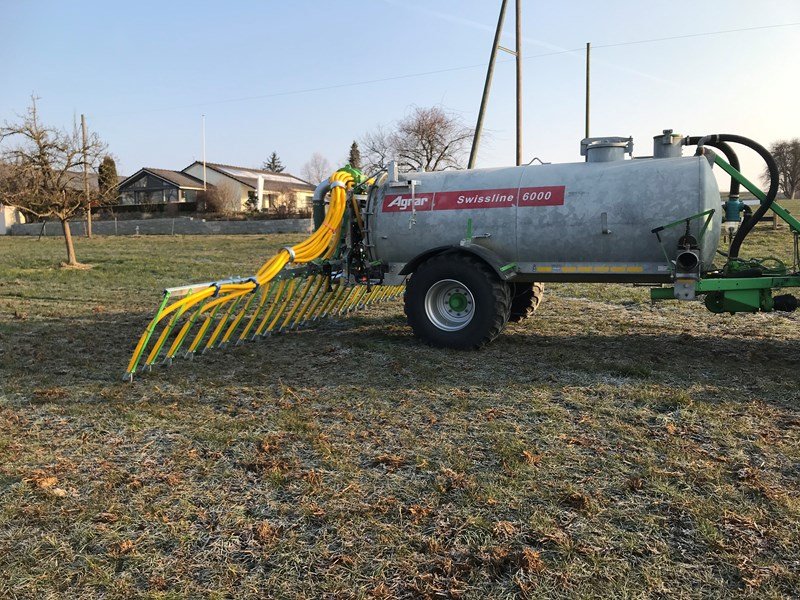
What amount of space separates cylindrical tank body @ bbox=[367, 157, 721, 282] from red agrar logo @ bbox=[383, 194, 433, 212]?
1 cm

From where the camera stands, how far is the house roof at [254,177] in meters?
55.8

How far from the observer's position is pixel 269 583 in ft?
9.14

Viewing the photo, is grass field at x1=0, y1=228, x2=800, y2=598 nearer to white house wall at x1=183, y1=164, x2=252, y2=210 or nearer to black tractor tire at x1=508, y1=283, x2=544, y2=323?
black tractor tire at x1=508, y1=283, x2=544, y2=323

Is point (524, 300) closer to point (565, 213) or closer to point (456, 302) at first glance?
point (456, 302)

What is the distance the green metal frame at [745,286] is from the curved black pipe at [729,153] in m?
0.18

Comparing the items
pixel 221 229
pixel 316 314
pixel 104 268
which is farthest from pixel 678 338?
pixel 221 229

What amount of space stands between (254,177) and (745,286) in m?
56.1

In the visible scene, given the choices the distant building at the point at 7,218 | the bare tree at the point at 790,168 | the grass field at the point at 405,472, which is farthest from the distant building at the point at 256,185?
the grass field at the point at 405,472

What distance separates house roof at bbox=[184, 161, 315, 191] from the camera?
183 ft

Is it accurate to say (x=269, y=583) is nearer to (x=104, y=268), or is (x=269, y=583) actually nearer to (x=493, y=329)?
(x=493, y=329)

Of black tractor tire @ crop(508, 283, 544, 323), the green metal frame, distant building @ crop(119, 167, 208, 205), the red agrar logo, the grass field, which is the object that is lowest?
the grass field

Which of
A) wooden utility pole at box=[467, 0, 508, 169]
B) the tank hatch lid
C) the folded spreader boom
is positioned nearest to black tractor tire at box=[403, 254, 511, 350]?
the folded spreader boom

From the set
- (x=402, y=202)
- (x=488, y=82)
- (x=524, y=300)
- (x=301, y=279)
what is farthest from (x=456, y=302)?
(x=488, y=82)

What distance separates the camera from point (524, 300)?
8820 mm
